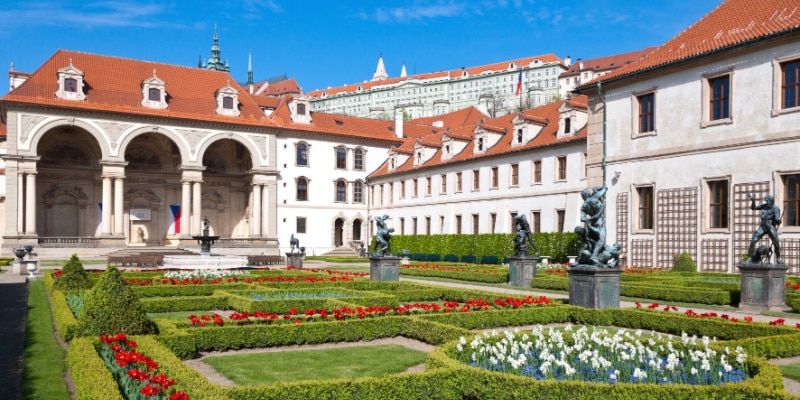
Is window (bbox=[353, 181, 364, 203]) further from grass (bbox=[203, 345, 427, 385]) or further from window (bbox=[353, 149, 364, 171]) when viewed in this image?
grass (bbox=[203, 345, 427, 385])

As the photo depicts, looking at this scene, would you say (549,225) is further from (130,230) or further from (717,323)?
(130,230)

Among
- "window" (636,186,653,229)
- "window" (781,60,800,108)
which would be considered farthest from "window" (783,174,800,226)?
"window" (636,186,653,229)

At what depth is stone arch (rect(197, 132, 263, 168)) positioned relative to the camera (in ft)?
167

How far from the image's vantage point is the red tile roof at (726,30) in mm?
22375

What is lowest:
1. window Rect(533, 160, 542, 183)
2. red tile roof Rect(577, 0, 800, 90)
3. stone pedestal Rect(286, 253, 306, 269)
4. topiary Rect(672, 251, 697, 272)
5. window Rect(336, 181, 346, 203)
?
stone pedestal Rect(286, 253, 306, 269)

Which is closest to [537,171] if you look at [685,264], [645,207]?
[645,207]

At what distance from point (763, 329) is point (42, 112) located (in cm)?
4592

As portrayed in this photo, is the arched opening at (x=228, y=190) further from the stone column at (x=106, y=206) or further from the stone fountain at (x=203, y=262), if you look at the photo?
the stone fountain at (x=203, y=262)

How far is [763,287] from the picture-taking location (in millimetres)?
15102

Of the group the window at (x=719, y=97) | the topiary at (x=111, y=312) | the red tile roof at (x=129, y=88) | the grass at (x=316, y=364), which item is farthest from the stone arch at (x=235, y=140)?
the grass at (x=316, y=364)

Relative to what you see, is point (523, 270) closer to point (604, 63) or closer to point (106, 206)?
point (106, 206)

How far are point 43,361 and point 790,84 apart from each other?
2246 centimetres

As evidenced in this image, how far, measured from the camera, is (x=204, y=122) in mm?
50875

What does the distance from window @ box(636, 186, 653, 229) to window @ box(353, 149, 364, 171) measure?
35.0 metres
